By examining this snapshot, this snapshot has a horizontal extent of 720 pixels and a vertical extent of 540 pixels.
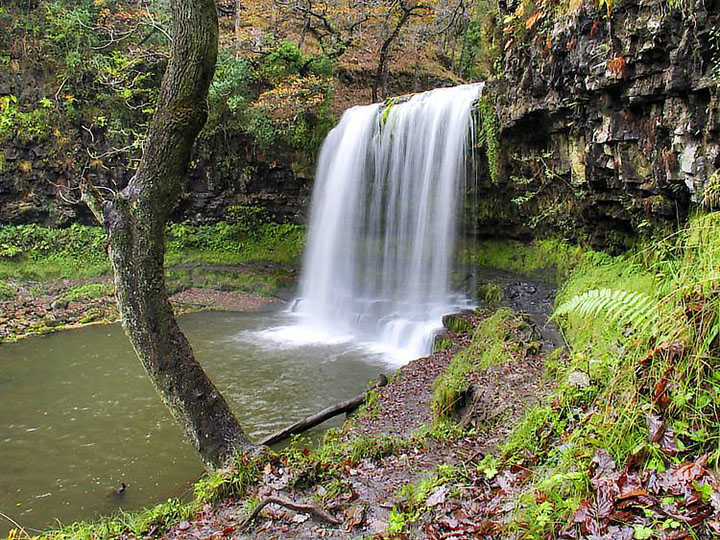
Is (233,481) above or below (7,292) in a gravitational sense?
below

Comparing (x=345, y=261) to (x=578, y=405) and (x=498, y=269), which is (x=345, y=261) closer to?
(x=498, y=269)

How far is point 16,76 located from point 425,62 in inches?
570

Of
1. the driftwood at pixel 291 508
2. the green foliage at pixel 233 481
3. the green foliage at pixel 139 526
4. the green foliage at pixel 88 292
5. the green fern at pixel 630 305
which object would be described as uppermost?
the green fern at pixel 630 305

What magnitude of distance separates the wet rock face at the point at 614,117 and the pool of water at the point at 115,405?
4.63m

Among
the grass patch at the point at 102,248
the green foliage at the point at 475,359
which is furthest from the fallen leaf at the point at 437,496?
the grass patch at the point at 102,248

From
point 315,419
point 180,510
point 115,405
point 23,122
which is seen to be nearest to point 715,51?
point 315,419

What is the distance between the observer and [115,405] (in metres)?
7.06

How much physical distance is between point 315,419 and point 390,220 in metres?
7.52

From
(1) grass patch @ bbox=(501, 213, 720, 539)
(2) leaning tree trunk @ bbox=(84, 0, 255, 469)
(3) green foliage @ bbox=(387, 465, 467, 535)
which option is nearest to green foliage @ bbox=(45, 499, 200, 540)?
(2) leaning tree trunk @ bbox=(84, 0, 255, 469)

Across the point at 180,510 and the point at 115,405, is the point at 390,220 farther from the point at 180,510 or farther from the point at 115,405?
the point at 180,510

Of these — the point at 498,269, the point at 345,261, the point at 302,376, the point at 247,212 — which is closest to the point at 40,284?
the point at 247,212

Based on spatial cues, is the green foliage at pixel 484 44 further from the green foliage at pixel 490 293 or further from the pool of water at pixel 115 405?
Answer: the pool of water at pixel 115 405

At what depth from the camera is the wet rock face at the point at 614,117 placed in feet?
15.5

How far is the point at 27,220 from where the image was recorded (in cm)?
1431
